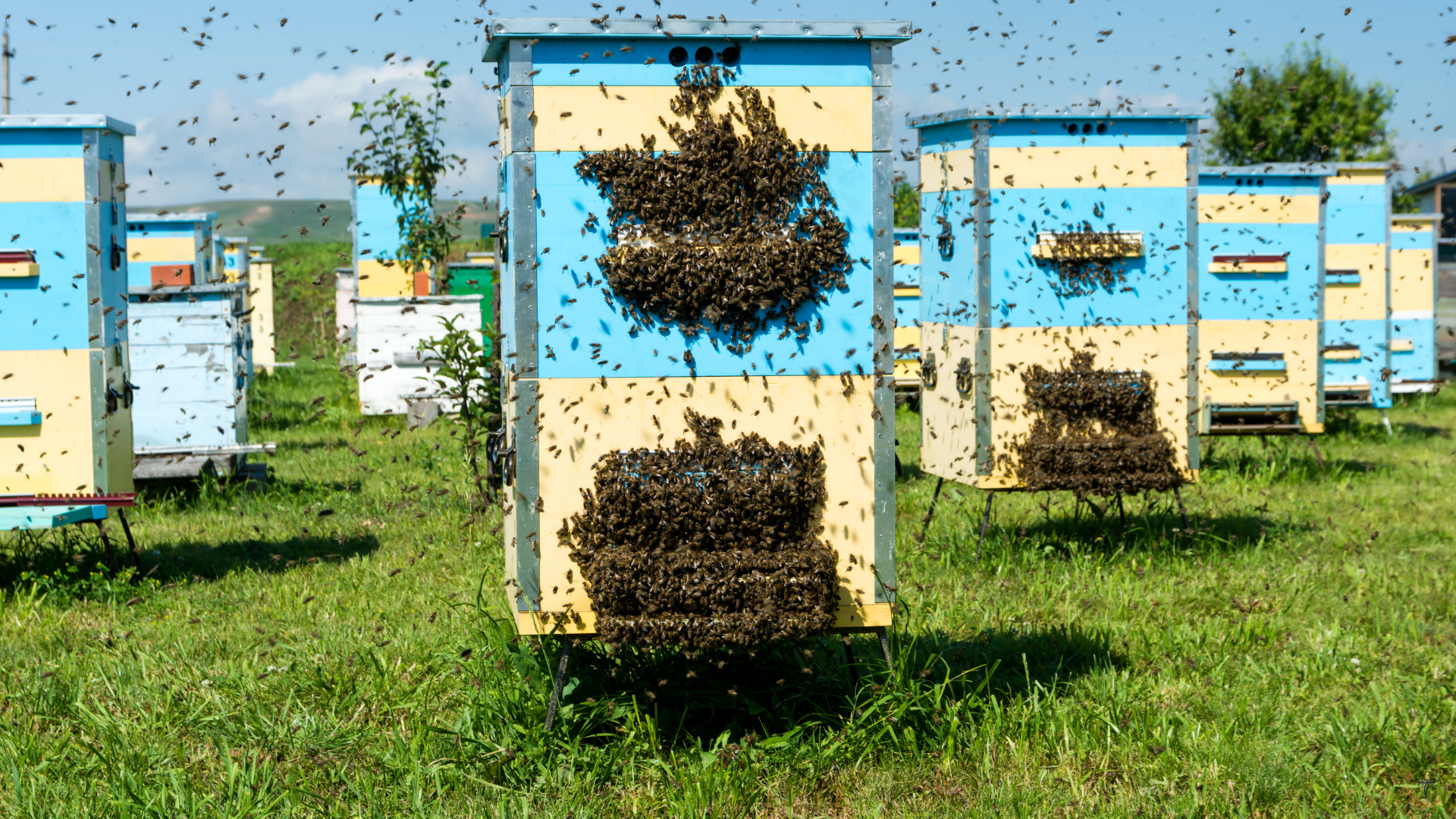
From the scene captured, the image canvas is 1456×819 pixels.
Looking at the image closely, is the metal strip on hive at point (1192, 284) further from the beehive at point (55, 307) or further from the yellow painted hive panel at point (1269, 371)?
the beehive at point (55, 307)

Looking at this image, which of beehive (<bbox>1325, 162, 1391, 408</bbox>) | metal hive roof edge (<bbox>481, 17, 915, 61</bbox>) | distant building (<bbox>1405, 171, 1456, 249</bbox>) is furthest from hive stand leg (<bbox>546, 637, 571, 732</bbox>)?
distant building (<bbox>1405, 171, 1456, 249</bbox>)

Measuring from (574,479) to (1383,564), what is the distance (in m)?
6.09

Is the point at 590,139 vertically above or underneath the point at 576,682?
above

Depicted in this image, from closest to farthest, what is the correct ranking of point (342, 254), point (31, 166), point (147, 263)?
point (31, 166) → point (147, 263) → point (342, 254)

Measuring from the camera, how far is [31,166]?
6.67 m

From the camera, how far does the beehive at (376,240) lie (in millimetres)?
19500

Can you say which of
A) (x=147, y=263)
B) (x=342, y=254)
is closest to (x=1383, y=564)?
(x=147, y=263)

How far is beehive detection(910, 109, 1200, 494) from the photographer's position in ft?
24.1

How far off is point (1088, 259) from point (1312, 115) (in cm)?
2889

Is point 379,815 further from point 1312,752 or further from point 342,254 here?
point 342,254

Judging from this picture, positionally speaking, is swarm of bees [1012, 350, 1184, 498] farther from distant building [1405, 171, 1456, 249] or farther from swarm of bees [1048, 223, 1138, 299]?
distant building [1405, 171, 1456, 249]

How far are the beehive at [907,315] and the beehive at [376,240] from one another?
7.92 meters

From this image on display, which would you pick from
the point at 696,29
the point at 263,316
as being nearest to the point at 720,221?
the point at 696,29

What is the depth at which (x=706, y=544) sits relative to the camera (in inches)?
165
